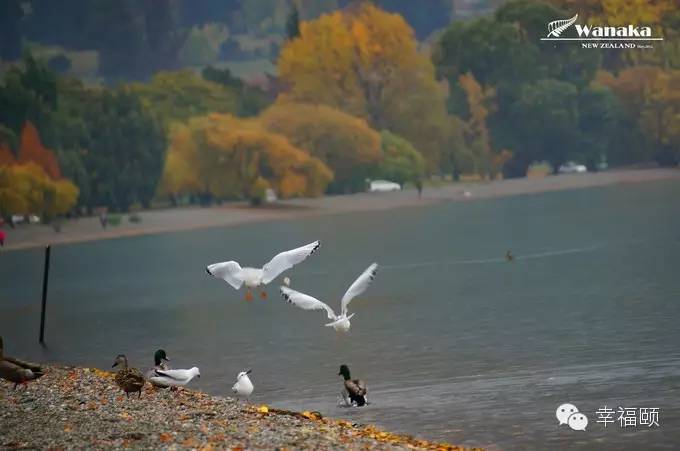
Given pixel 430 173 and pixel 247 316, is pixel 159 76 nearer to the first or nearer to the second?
pixel 430 173

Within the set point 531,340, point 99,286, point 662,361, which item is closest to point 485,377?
point 662,361

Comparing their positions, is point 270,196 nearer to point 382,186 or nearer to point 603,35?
point 382,186

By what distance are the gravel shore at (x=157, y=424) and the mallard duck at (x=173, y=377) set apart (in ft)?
0.77

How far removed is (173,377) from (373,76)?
102871 mm

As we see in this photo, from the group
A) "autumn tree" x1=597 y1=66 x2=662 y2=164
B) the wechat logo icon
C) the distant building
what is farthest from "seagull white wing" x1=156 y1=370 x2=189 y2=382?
the distant building

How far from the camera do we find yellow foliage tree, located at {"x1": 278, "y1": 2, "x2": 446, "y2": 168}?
124 meters

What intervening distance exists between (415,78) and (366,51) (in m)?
4.89

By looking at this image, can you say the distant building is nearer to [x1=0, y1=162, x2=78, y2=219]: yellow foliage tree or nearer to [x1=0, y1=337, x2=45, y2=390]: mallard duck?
[x1=0, y1=162, x2=78, y2=219]: yellow foliage tree

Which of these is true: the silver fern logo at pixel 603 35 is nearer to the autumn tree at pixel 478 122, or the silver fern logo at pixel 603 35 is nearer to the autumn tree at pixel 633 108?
the autumn tree at pixel 633 108

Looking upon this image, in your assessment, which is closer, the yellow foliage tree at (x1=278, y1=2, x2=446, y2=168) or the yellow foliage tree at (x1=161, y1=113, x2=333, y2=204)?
the yellow foliage tree at (x1=161, y1=113, x2=333, y2=204)

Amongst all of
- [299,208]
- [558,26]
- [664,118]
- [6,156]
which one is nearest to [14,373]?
[6,156]

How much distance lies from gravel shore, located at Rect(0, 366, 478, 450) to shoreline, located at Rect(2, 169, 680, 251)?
68.9m

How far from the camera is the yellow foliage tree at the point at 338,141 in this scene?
114375 millimetres

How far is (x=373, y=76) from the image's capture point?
125375mm
